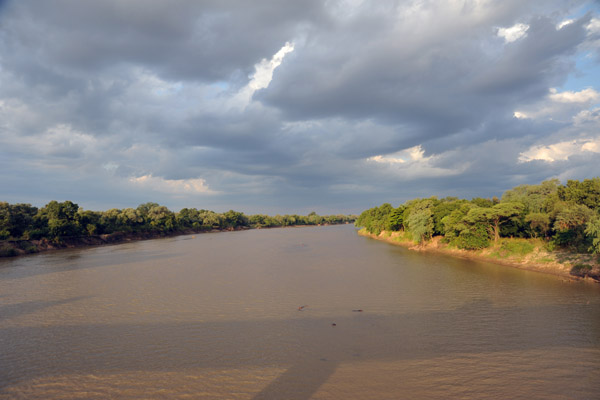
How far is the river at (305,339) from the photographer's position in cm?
1057

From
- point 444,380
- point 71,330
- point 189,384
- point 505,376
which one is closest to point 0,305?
A: point 71,330

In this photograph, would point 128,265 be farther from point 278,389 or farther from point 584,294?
point 584,294

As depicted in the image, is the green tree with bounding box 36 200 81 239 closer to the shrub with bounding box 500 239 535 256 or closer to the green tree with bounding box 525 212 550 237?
the shrub with bounding box 500 239 535 256

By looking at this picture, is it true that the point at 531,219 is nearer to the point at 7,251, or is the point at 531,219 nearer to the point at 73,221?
the point at 7,251

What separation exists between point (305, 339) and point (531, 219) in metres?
32.1

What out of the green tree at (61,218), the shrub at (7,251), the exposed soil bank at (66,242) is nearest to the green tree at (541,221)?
the shrub at (7,251)

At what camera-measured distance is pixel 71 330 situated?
17.0 meters

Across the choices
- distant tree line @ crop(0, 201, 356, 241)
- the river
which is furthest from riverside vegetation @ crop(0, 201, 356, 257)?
the river

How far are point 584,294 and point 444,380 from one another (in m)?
18.7

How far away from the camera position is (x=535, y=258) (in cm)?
3262

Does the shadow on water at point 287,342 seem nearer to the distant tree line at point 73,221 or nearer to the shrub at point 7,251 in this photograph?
the shrub at point 7,251

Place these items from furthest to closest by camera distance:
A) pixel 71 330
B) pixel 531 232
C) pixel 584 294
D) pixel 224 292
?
1. pixel 531 232
2. pixel 224 292
3. pixel 584 294
4. pixel 71 330

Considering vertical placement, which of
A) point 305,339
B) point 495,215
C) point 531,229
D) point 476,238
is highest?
point 495,215

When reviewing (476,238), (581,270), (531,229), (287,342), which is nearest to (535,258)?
(581,270)
